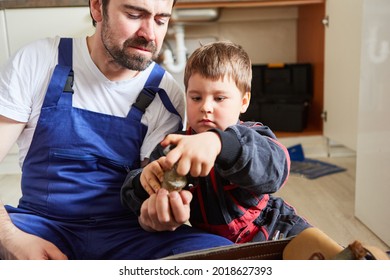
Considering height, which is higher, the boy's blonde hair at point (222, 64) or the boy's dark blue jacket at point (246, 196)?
the boy's blonde hair at point (222, 64)

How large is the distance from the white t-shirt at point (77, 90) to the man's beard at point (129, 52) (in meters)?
0.05

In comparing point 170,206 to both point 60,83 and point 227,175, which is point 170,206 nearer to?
point 227,175

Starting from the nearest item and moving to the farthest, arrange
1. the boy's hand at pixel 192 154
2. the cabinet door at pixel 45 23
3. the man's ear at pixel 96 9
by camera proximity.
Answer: the boy's hand at pixel 192 154, the man's ear at pixel 96 9, the cabinet door at pixel 45 23

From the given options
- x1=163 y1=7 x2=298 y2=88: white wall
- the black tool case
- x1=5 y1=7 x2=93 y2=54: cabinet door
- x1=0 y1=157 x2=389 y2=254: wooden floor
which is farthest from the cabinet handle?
x1=5 y1=7 x2=93 y2=54: cabinet door

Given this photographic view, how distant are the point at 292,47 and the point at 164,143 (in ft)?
7.33

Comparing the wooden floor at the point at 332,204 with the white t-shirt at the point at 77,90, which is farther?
the wooden floor at the point at 332,204

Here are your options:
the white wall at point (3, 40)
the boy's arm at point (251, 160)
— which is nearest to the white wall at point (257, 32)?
the white wall at point (3, 40)

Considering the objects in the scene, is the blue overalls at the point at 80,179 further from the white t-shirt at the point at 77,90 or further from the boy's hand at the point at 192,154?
the boy's hand at the point at 192,154

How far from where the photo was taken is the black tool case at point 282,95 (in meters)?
2.25

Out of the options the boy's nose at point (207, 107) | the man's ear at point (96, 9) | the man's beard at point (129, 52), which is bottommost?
the boy's nose at point (207, 107)

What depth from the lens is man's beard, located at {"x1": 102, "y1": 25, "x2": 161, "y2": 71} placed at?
0.81 meters

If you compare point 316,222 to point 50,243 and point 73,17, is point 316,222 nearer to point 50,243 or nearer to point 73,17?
point 50,243

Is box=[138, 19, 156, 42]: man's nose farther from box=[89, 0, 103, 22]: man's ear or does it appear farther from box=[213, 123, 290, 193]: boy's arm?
box=[213, 123, 290, 193]: boy's arm
